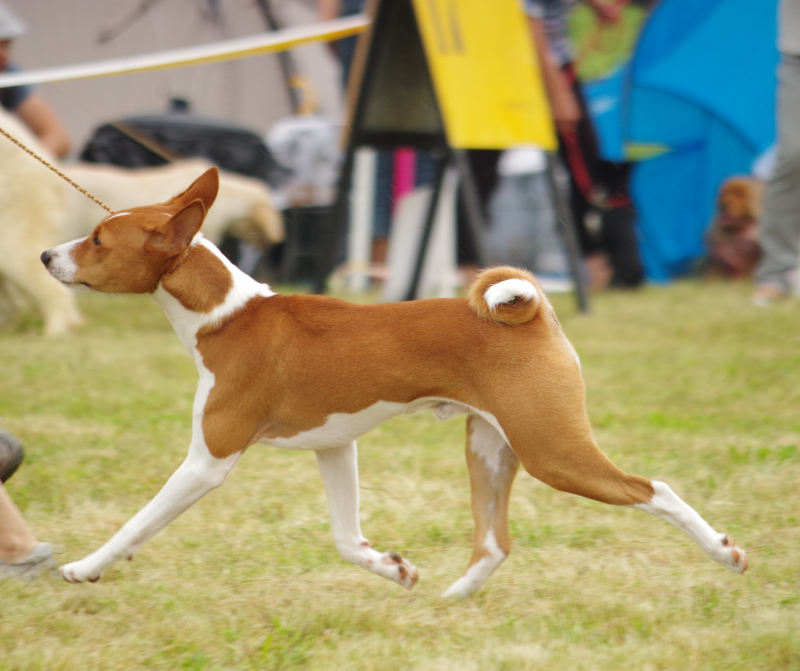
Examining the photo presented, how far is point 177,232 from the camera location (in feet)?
6.77

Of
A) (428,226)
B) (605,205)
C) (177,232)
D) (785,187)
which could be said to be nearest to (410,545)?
(177,232)

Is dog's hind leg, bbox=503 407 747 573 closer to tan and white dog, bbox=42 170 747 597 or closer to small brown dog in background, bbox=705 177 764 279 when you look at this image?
tan and white dog, bbox=42 170 747 597

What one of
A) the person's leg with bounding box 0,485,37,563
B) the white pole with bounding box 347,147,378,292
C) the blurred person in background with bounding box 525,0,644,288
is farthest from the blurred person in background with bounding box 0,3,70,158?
the person's leg with bounding box 0,485,37,563

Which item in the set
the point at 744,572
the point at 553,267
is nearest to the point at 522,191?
the point at 553,267

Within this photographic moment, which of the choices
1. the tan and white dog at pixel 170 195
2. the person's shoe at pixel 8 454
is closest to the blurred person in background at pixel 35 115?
the tan and white dog at pixel 170 195

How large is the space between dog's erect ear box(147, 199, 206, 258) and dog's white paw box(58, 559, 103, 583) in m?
0.72

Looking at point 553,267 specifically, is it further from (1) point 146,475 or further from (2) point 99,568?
(2) point 99,568

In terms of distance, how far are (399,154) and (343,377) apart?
808 cm

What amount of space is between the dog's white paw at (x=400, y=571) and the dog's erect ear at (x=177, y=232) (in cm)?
89

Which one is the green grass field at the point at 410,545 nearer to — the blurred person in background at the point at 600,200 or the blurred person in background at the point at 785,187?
the blurred person in background at the point at 785,187

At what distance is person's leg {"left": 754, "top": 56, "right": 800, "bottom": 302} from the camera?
220 inches

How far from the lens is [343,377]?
2.05 meters

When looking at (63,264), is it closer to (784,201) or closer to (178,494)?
(178,494)

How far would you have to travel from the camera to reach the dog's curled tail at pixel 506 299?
197cm
